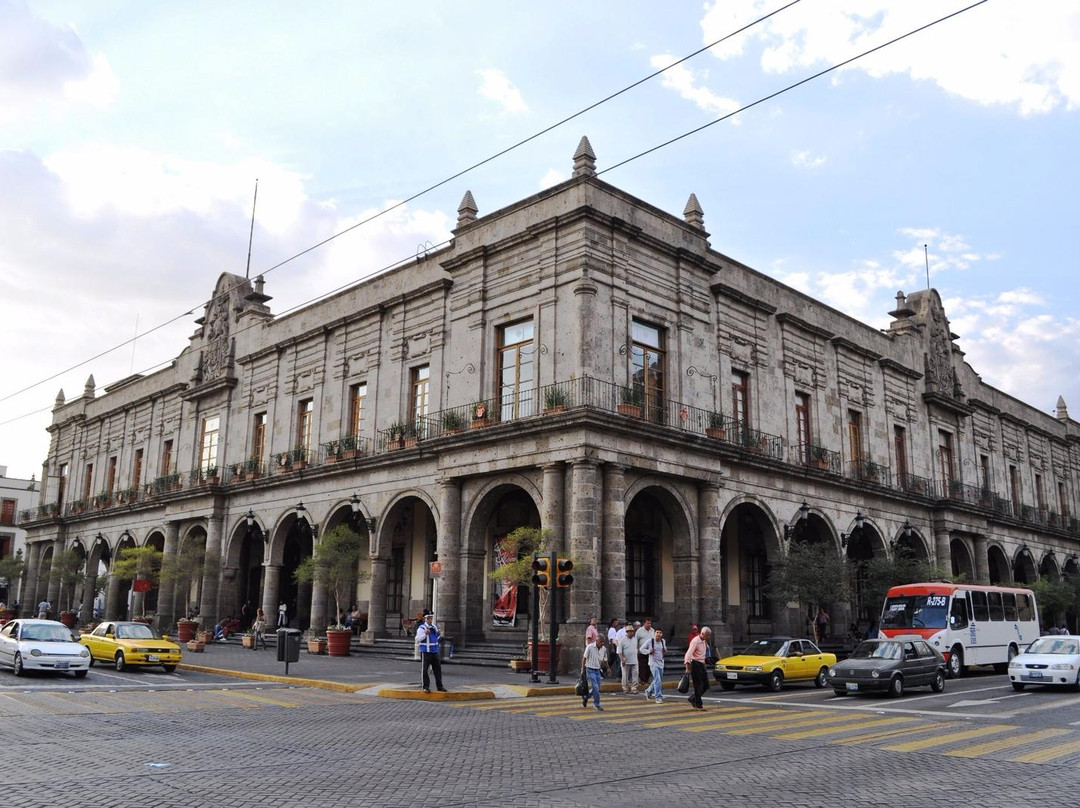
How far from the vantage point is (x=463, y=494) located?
86.7 ft

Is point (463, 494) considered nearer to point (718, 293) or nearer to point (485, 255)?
point (485, 255)

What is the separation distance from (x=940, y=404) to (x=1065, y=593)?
9824mm

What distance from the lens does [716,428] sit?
89.0 feet

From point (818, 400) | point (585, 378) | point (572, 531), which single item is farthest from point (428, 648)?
point (818, 400)

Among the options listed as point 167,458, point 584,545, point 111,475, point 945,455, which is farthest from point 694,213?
point 111,475

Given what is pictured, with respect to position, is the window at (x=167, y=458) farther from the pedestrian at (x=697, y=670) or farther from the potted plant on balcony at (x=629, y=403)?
the pedestrian at (x=697, y=670)

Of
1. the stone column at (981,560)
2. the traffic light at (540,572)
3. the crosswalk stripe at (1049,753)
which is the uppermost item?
the stone column at (981,560)

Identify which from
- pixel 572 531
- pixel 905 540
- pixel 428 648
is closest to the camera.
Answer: pixel 428 648

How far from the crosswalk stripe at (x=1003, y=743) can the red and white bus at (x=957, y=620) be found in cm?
1277

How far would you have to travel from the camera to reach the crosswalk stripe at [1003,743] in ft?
37.0

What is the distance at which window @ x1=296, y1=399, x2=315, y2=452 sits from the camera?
34688mm

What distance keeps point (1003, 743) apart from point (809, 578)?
15753 mm

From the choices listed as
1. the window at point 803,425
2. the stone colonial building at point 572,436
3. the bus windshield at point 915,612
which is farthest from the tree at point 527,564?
the window at point 803,425

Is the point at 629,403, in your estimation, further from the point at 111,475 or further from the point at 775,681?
the point at 111,475
